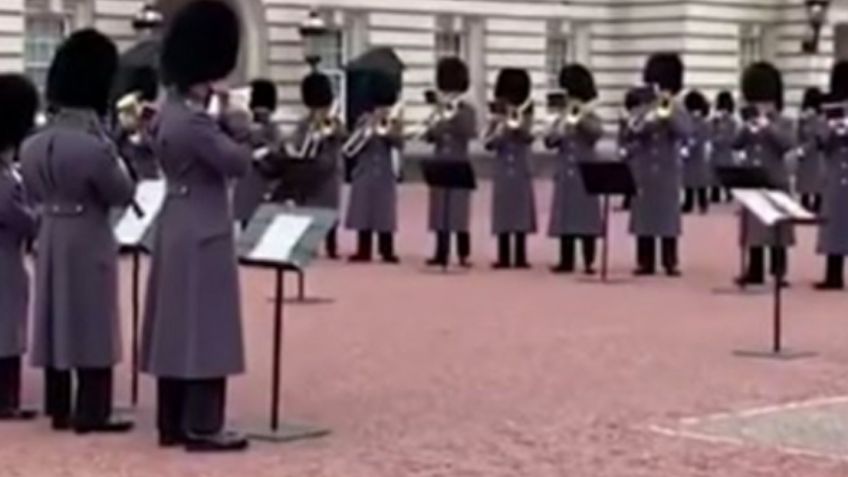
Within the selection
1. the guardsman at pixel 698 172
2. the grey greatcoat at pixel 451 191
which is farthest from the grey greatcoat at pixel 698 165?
the grey greatcoat at pixel 451 191

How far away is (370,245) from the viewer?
2097 cm

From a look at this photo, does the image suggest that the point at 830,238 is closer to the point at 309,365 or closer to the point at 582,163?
the point at 582,163

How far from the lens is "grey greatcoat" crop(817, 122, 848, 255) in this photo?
1769cm

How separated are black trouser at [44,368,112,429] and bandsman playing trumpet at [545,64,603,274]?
9.12m

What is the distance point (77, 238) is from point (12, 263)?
2.50 ft

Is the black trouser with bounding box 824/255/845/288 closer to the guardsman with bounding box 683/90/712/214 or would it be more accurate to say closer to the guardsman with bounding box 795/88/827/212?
the guardsman with bounding box 795/88/827/212

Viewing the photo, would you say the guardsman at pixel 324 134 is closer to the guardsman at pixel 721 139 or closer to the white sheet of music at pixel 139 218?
the white sheet of music at pixel 139 218

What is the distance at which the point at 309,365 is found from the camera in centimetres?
1266

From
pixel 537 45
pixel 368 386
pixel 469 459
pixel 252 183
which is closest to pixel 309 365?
pixel 368 386

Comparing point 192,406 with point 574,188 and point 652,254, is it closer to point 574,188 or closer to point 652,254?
point 574,188

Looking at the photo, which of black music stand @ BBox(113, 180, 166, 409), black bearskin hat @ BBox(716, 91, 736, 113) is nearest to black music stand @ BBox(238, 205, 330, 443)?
black music stand @ BBox(113, 180, 166, 409)

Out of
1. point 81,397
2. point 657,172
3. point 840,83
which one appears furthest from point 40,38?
point 81,397

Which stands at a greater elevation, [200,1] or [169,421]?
[200,1]

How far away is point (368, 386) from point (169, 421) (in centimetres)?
202
